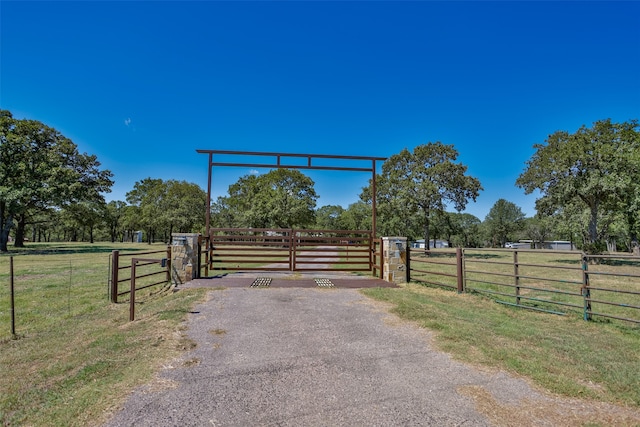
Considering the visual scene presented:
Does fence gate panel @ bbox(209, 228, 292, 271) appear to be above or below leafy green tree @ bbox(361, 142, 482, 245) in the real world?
below

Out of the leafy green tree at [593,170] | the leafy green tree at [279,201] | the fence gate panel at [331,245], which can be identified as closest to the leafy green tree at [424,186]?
the leafy green tree at [593,170]

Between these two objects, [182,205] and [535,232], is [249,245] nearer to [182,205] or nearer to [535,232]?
[182,205]

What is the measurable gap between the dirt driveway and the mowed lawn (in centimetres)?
28

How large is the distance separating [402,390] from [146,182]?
47377mm

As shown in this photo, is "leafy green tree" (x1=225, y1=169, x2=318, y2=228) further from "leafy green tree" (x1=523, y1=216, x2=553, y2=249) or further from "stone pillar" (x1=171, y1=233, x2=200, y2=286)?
"leafy green tree" (x1=523, y1=216, x2=553, y2=249)

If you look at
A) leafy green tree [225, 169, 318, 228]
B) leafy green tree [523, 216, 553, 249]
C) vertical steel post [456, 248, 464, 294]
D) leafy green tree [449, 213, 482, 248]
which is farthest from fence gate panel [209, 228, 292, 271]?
leafy green tree [523, 216, 553, 249]

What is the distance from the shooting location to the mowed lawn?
2.83 metres

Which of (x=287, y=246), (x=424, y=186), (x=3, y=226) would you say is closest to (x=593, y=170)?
(x=424, y=186)

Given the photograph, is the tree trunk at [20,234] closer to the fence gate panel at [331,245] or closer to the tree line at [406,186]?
the tree line at [406,186]

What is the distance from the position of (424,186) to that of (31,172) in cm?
2629

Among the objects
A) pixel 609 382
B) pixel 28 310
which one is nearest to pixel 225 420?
pixel 609 382

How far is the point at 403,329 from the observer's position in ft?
15.6

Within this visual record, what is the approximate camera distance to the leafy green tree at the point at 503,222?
201 feet

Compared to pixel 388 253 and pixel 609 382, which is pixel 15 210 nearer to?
pixel 388 253
